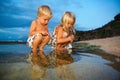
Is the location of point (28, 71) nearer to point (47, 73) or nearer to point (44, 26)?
point (47, 73)

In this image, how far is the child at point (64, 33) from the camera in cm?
Result: 456

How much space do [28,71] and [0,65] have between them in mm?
495

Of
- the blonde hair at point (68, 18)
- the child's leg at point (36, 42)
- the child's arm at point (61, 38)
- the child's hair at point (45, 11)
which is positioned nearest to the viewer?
the child's hair at point (45, 11)

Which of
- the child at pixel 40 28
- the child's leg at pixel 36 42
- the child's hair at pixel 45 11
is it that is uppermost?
the child's hair at pixel 45 11

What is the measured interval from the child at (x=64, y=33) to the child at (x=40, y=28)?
370 millimetres

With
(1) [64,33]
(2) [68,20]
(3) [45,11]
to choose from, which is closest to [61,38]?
(1) [64,33]

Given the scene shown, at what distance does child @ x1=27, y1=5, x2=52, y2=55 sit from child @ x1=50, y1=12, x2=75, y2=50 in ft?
1.21

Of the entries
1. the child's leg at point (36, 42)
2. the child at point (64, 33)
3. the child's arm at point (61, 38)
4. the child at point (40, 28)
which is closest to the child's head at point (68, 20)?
the child at point (64, 33)

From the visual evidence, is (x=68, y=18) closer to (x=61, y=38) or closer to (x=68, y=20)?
(x=68, y=20)

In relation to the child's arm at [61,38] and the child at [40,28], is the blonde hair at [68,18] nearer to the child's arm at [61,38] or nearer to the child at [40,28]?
the child's arm at [61,38]

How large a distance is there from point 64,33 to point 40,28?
1.85 feet

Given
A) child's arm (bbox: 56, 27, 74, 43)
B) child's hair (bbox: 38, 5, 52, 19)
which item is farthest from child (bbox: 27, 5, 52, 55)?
child's arm (bbox: 56, 27, 74, 43)

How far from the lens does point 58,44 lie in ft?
16.2

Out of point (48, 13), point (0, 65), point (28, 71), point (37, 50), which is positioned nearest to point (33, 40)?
point (37, 50)
